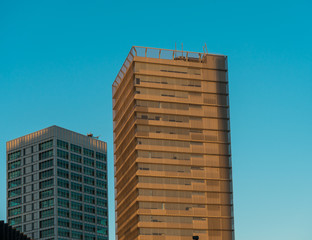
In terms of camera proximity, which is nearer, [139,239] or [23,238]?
[23,238]

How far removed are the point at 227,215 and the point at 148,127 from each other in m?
32.4

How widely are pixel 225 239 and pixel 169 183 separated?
21.5m

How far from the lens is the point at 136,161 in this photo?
196m

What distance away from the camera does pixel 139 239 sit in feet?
623

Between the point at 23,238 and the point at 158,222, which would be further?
the point at 158,222

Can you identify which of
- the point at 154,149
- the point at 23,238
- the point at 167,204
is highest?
the point at 154,149

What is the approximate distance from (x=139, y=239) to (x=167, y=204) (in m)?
12.4

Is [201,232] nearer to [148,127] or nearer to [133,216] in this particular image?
[133,216]

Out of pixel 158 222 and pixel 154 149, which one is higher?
pixel 154 149

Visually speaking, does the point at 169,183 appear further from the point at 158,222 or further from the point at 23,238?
the point at 23,238

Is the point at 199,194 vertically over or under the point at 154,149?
under

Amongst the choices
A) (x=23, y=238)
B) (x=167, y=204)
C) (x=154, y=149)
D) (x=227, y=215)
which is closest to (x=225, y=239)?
(x=227, y=215)

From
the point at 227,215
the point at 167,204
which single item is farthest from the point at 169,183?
the point at 227,215

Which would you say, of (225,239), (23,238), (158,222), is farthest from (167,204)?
(23,238)
